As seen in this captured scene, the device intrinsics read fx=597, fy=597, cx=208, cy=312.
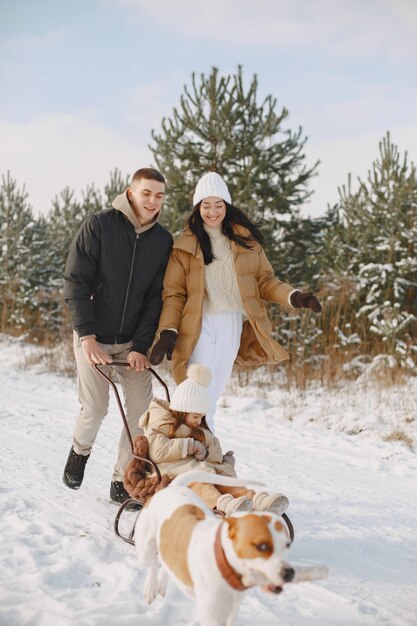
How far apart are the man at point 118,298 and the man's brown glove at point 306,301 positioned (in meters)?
0.90

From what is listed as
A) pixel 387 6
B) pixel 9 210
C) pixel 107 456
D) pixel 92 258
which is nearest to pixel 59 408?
pixel 107 456

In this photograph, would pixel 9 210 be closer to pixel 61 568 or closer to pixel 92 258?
pixel 92 258

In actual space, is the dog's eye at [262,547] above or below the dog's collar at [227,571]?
above

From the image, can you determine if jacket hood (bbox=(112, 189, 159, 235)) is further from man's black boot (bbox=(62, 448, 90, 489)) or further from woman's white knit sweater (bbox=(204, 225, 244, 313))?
man's black boot (bbox=(62, 448, 90, 489))

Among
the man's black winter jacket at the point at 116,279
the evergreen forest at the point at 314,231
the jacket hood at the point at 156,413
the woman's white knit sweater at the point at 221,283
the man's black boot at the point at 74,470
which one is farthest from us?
the evergreen forest at the point at 314,231

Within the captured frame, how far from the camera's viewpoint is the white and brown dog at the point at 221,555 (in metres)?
1.74

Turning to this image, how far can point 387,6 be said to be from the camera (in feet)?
27.3

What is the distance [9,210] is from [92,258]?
48.8ft

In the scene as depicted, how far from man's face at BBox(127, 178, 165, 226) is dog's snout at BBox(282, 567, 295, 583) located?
8.36ft

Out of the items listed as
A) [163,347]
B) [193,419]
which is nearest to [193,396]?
[193,419]

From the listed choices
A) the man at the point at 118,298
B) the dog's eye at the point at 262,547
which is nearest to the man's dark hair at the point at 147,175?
the man at the point at 118,298

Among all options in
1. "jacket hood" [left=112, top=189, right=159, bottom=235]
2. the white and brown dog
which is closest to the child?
the white and brown dog

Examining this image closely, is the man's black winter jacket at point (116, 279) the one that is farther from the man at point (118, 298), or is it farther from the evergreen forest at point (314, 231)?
the evergreen forest at point (314, 231)

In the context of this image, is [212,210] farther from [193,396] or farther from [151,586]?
[151,586]
